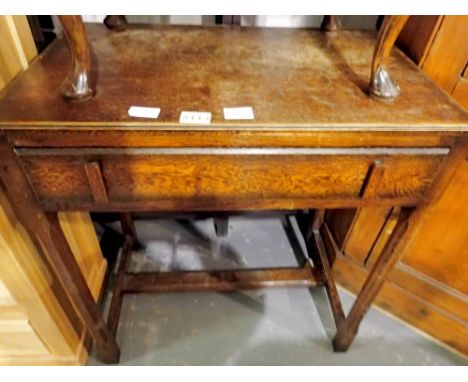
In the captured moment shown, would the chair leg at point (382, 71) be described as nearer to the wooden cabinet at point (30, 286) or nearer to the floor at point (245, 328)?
the wooden cabinet at point (30, 286)

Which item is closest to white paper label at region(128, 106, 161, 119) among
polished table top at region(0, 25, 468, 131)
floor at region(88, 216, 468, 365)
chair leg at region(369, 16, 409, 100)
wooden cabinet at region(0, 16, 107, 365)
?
polished table top at region(0, 25, 468, 131)

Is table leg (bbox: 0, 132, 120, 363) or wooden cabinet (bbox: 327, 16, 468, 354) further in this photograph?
wooden cabinet (bbox: 327, 16, 468, 354)

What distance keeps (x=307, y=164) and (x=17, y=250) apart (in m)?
0.67

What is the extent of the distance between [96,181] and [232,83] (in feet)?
1.07

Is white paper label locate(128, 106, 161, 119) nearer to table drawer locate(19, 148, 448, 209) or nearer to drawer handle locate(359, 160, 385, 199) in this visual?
table drawer locate(19, 148, 448, 209)

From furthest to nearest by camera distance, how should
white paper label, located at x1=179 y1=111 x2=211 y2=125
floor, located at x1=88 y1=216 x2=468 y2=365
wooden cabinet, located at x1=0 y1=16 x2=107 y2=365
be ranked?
floor, located at x1=88 y1=216 x2=468 y2=365 < wooden cabinet, located at x1=0 y1=16 x2=107 y2=365 < white paper label, located at x1=179 y1=111 x2=211 y2=125

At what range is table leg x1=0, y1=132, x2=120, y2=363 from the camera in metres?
0.62

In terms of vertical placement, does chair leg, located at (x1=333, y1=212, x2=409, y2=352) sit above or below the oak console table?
below

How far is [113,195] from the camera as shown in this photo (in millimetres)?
679

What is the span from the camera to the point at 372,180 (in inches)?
27.0

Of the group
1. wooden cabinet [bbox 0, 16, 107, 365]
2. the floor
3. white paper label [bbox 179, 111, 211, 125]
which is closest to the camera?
white paper label [bbox 179, 111, 211, 125]

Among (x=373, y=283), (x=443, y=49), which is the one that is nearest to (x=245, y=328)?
(x=373, y=283)

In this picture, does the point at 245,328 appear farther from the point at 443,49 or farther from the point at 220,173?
the point at 443,49

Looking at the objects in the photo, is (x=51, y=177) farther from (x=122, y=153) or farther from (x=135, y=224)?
(x=135, y=224)
